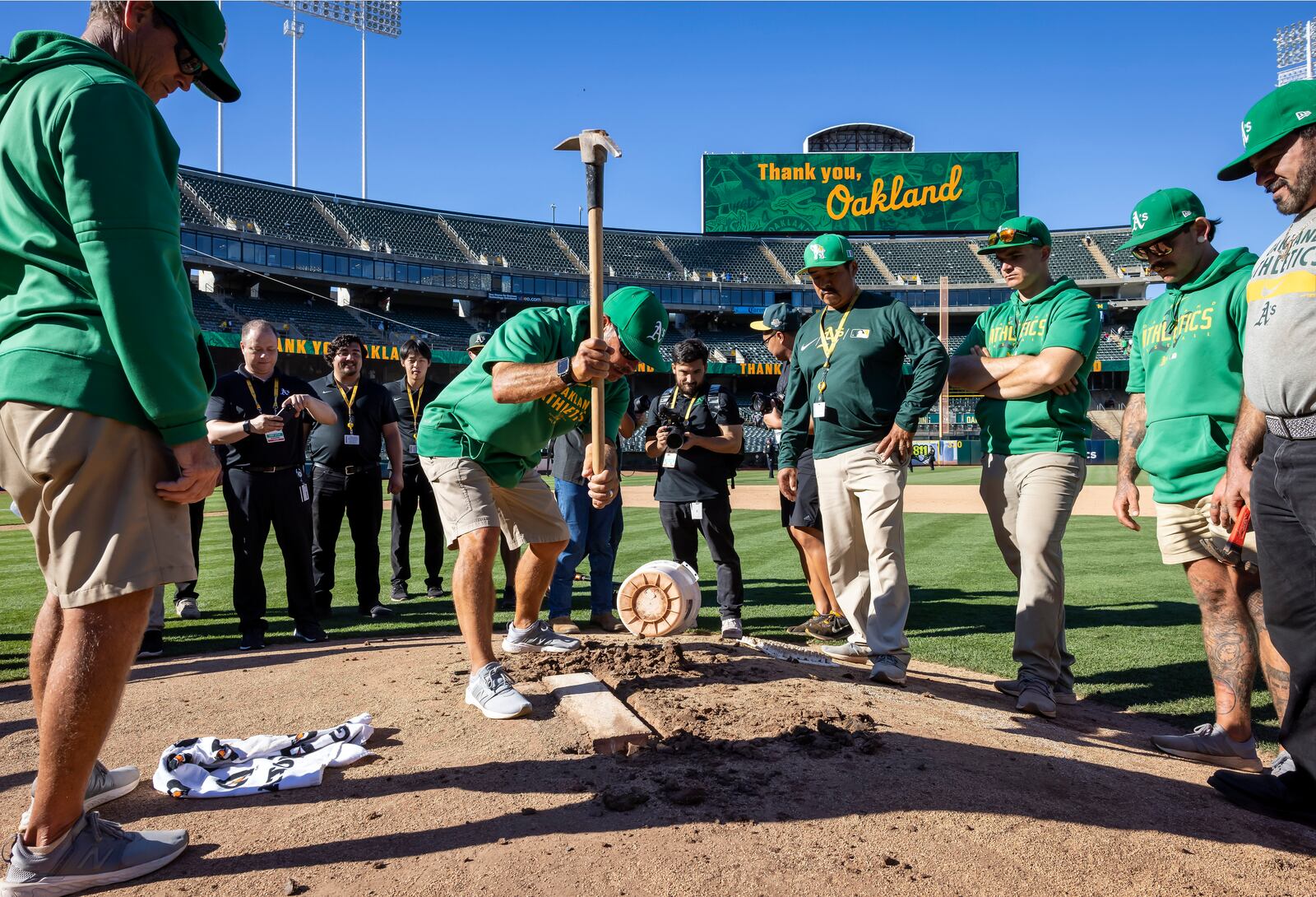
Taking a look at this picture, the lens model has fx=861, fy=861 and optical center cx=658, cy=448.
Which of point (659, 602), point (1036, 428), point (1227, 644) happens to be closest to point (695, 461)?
point (659, 602)

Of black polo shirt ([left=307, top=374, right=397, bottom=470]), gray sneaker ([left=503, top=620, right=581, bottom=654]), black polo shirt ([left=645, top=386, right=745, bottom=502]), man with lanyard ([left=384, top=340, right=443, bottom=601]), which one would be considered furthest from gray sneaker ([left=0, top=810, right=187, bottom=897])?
man with lanyard ([left=384, top=340, right=443, bottom=601])

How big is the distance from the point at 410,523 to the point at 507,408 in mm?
4488

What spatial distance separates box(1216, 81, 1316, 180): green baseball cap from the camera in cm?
292

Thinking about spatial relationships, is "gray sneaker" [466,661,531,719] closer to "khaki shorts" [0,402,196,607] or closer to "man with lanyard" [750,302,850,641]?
"khaki shorts" [0,402,196,607]

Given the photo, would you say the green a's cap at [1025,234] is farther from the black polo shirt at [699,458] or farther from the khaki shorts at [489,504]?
the khaki shorts at [489,504]

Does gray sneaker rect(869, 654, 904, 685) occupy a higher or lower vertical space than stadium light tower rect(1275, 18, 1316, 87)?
lower

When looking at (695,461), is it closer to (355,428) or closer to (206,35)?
(355,428)

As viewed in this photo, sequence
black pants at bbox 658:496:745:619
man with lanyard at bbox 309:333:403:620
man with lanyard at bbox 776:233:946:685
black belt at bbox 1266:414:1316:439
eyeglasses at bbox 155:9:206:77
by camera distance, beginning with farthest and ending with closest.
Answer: man with lanyard at bbox 309:333:403:620, black pants at bbox 658:496:745:619, man with lanyard at bbox 776:233:946:685, black belt at bbox 1266:414:1316:439, eyeglasses at bbox 155:9:206:77

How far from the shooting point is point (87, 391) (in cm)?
231

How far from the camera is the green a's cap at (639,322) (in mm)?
4215

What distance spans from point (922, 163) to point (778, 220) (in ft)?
30.4

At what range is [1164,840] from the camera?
8.95 feet

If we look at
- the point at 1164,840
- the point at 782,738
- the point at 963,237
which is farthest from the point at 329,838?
the point at 963,237

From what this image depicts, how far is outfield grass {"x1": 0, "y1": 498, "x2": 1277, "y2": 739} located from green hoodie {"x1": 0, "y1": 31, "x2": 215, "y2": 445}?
149 inches
